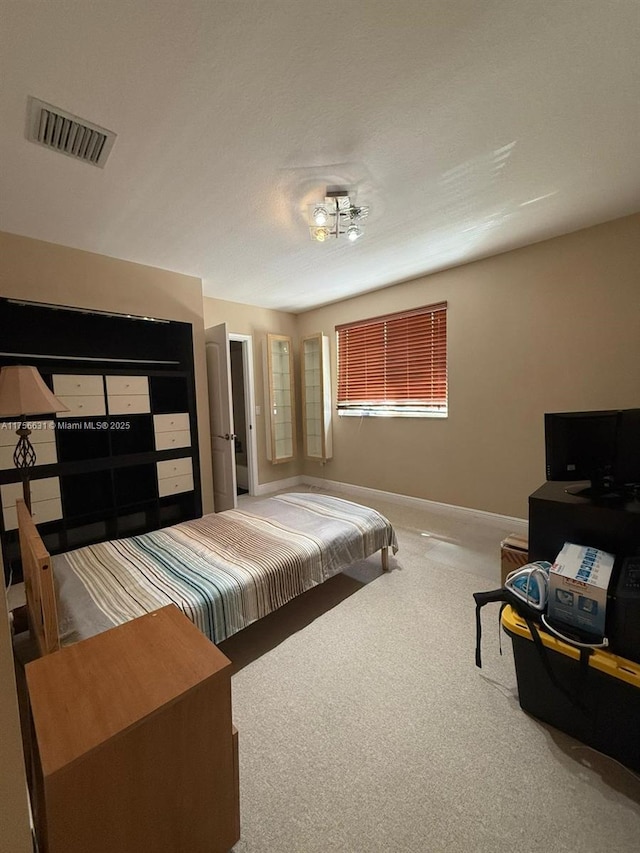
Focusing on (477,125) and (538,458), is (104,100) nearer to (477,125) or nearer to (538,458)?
(477,125)

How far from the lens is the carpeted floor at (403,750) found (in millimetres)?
1087

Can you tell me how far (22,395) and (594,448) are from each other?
10.2 ft

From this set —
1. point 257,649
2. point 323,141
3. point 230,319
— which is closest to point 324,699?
point 257,649

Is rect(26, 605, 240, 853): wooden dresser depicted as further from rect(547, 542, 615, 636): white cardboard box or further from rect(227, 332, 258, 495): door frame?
rect(227, 332, 258, 495): door frame

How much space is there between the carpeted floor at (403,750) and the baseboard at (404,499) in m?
1.43

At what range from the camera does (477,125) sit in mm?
1652

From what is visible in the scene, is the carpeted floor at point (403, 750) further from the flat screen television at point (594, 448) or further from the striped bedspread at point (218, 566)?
the flat screen television at point (594, 448)

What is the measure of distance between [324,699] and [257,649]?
19.6 inches

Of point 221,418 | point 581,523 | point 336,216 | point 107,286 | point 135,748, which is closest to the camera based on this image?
point 135,748

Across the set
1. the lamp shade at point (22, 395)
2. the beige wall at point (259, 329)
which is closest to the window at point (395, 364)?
the beige wall at point (259, 329)

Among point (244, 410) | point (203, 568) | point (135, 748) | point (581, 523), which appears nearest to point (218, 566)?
point (203, 568)

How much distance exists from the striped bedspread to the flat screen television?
4.32 feet

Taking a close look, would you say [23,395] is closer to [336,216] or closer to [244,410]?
[336,216]

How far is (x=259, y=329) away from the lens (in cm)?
482
